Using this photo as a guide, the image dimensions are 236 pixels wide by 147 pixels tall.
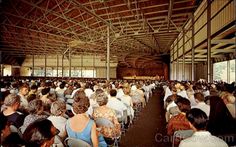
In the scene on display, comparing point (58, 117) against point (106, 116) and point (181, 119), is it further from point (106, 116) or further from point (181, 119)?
point (181, 119)

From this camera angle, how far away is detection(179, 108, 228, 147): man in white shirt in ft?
8.23

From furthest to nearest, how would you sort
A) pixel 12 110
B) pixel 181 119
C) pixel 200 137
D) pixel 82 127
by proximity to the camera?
pixel 181 119, pixel 12 110, pixel 82 127, pixel 200 137

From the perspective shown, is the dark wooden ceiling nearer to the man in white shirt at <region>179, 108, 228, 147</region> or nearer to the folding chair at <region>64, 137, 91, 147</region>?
the folding chair at <region>64, 137, 91, 147</region>

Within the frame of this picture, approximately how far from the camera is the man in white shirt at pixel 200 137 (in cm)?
251

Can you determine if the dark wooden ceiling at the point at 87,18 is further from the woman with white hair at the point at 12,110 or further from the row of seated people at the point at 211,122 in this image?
the row of seated people at the point at 211,122

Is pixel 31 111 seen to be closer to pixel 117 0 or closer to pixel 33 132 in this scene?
pixel 33 132

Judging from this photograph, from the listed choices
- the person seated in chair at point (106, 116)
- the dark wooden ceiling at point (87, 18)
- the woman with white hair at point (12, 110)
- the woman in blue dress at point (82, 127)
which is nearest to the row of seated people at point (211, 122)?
the person seated in chair at point (106, 116)

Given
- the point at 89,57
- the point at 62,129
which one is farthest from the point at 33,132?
A: the point at 89,57

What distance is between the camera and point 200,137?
2.55 metres

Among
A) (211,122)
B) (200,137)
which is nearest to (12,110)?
(200,137)

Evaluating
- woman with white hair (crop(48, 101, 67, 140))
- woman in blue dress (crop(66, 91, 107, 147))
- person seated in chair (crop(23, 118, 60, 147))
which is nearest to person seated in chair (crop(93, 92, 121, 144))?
woman with white hair (crop(48, 101, 67, 140))

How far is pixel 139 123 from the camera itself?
8.17m

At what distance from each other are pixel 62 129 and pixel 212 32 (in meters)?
9.97

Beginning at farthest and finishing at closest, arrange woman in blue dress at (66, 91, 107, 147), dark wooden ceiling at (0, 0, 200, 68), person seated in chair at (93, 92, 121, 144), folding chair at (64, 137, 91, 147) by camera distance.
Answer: dark wooden ceiling at (0, 0, 200, 68) → person seated in chair at (93, 92, 121, 144) → woman in blue dress at (66, 91, 107, 147) → folding chair at (64, 137, 91, 147)
